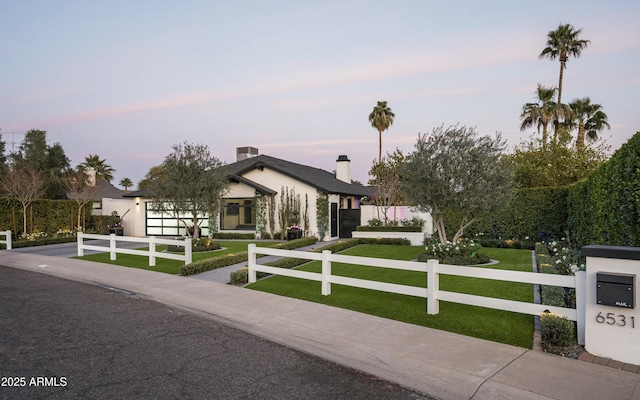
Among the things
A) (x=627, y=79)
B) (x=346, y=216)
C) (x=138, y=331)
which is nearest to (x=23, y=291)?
(x=138, y=331)

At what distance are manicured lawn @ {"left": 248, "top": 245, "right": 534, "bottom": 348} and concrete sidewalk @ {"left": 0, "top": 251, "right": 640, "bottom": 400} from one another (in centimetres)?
45

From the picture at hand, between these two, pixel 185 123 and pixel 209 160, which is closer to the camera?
pixel 209 160

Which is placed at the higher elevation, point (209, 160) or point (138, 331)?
point (209, 160)

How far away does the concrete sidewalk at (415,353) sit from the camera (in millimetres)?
4137

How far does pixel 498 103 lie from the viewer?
17.8 m

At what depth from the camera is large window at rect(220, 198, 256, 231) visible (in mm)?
23984

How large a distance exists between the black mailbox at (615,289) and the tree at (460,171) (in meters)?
7.60

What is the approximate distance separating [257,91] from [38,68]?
31.1ft

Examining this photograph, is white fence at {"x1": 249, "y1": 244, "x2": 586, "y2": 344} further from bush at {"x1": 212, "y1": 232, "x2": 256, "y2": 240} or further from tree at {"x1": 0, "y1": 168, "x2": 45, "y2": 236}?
tree at {"x1": 0, "y1": 168, "x2": 45, "y2": 236}

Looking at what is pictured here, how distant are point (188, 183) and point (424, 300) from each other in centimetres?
→ 1232

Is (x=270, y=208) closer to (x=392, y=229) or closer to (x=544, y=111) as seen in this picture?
(x=392, y=229)

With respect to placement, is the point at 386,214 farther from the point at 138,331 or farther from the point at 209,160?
the point at 138,331

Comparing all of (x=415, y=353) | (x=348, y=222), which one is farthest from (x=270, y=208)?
(x=415, y=353)

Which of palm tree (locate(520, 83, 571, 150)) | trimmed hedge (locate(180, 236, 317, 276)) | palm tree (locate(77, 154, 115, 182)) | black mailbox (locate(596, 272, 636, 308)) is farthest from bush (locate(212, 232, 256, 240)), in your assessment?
palm tree (locate(77, 154, 115, 182))
